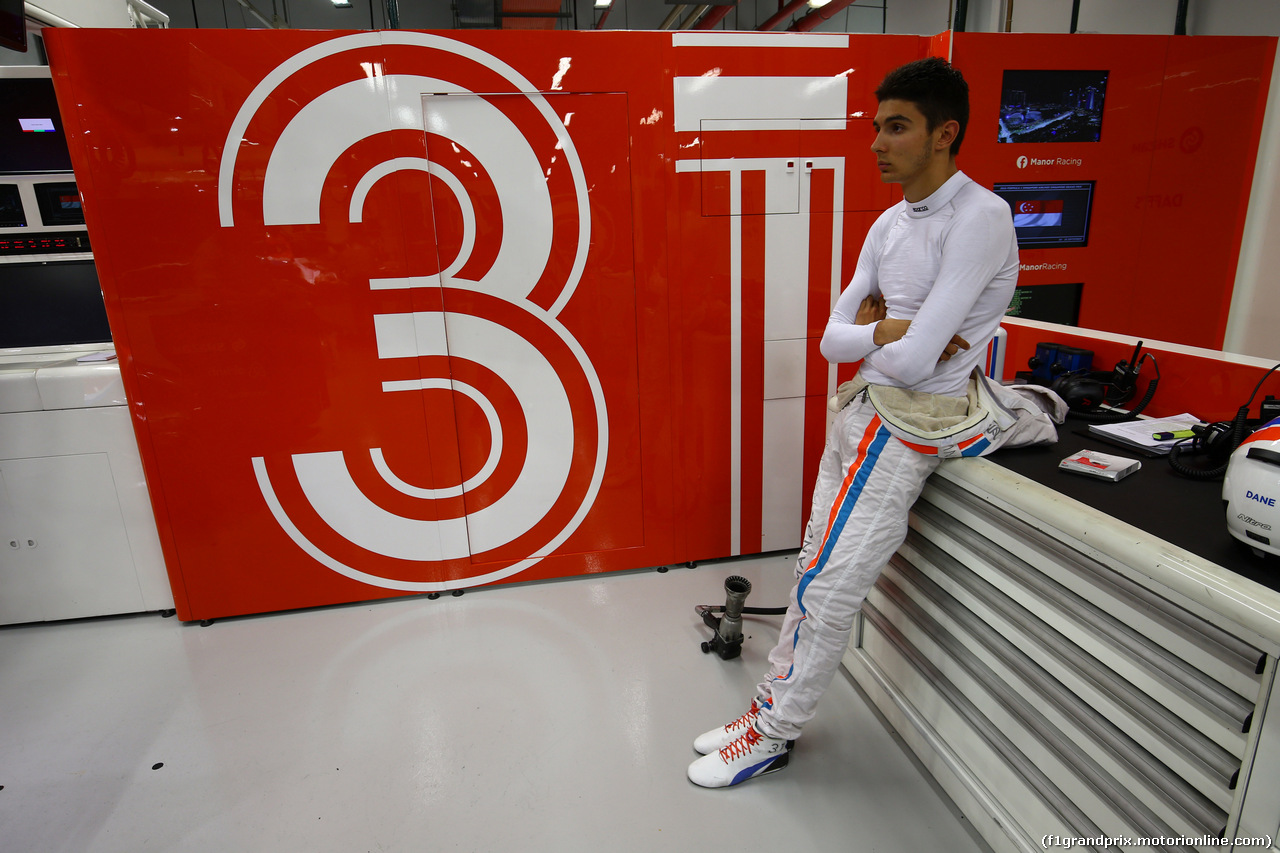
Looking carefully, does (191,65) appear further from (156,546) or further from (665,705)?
(665,705)

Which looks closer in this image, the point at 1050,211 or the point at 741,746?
the point at 741,746

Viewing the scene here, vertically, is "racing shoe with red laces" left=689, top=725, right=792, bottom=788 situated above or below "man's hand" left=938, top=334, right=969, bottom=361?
below

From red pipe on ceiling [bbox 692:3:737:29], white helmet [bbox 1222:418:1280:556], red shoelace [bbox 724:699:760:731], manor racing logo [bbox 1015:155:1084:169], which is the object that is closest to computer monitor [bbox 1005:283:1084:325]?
manor racing logo [bbox 1015:155:1084:169]

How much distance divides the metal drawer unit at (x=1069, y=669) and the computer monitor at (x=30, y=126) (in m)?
3.38

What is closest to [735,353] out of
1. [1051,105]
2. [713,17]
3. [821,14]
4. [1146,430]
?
[1146,430]

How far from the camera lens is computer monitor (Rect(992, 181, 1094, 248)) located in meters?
2.74

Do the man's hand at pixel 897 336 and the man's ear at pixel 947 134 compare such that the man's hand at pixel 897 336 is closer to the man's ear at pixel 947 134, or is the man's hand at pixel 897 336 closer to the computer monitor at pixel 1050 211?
the man's ear at pixel 947 134

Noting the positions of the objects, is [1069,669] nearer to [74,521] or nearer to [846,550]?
[846,550]

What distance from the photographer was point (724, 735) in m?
1.82

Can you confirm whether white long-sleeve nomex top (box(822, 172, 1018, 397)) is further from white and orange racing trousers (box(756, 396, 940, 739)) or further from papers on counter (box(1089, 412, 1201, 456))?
papers on counter (box(1089, 412, 1201, 456))

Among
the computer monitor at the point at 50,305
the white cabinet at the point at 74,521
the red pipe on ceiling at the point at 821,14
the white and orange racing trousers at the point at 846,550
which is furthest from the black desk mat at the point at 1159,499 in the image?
the red pipe on ceiling at the point at 821,14

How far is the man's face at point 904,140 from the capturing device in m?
1.48

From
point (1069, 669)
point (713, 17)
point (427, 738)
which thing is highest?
point (713, 17)

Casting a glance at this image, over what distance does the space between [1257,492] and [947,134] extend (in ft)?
3.09
